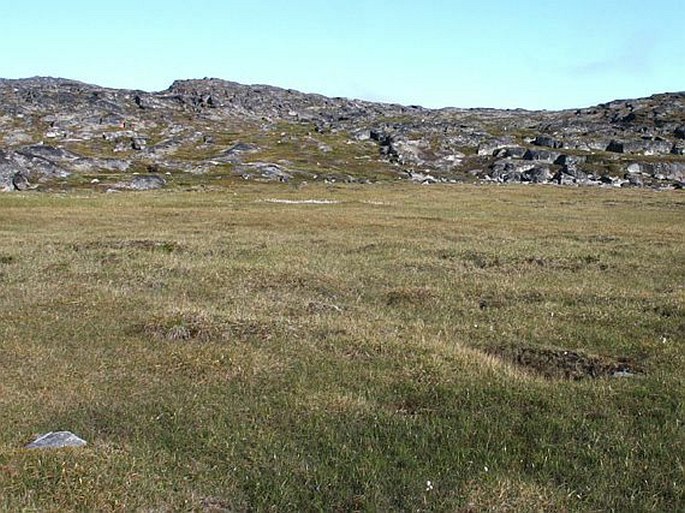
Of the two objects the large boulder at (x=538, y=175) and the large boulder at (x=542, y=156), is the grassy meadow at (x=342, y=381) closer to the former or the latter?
the large boulder at (x=538, y=175)

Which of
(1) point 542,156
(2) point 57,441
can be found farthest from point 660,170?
(2) point 57,441

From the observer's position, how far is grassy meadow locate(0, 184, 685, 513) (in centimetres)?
987

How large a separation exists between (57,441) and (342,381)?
6.08m

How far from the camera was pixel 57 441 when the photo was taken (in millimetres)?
10828

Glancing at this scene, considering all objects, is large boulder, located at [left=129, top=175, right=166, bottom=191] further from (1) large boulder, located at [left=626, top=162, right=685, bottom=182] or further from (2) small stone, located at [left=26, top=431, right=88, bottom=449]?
(1) large boulder, located at [left=626, top=162, right=685, bottom=182]

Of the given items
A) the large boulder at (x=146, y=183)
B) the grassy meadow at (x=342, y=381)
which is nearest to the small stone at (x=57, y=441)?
the grassy meadow at (x=342, y=381)

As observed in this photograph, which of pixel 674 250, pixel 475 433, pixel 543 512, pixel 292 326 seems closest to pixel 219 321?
pixel 292 326

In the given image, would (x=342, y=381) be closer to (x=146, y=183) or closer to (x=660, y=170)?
(x=146, y=183)

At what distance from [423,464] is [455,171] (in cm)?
17695

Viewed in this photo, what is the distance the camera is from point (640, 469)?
10.5m

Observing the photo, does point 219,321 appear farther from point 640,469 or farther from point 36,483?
point 640,469

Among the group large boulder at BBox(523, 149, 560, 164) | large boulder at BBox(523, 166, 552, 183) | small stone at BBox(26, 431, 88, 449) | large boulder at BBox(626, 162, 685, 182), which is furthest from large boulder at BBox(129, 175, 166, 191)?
large boulder at BBox(626, 162, 685, 182)

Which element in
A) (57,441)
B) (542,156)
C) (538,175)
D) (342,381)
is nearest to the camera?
(57,441)

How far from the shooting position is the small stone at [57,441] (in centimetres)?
1068
